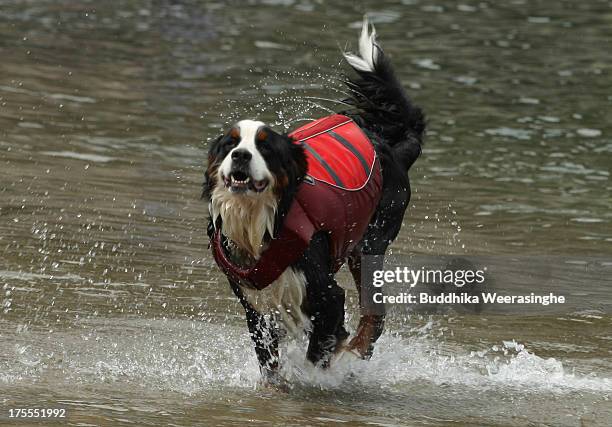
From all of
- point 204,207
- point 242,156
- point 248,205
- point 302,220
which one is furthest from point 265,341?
point 204,207

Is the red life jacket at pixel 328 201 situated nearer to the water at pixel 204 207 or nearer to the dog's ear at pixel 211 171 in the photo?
the dog's ear at pixel 211 171

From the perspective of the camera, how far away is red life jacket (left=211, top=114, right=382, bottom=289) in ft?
18.7

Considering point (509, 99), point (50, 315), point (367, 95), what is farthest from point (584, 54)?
point (50, 315)

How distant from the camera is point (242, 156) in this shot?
540 centimetres

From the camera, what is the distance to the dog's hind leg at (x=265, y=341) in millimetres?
6027

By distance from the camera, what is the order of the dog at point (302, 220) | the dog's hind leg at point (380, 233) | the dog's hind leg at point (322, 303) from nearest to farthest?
1. the dog at point (302, 220)
2. the dog's hind leg at point (322, 303)
3. the dog's hind leg at point (380, 233)

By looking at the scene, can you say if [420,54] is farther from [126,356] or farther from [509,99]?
[126,356]

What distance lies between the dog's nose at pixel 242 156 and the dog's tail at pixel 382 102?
1.80 meters

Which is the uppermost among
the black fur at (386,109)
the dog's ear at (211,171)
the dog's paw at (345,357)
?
the dog's ear at (211,171)

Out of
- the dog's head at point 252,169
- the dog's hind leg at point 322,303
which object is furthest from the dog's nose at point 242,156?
the dog's hind leg at point 322,303

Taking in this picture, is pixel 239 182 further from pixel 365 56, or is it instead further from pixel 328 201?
pixel 365 56

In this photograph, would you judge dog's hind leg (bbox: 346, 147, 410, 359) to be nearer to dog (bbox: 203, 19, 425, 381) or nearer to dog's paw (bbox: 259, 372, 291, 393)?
dog (bbox: 203, 19, 425, 381)

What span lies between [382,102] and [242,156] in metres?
1.98

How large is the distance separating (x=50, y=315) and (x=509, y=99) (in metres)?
8.88
